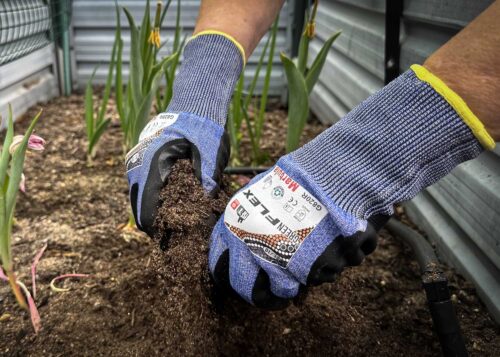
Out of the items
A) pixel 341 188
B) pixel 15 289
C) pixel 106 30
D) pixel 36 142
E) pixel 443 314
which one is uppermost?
pixel 341 188

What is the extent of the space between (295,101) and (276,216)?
2.31 ft

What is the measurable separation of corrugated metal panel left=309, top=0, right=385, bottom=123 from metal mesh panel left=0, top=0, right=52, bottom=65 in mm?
1141

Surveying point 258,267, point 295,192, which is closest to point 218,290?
point 258,267

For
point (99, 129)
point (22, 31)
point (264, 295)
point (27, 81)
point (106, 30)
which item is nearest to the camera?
point (264, 295)

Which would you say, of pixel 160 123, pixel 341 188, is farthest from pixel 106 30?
pixel 341 188

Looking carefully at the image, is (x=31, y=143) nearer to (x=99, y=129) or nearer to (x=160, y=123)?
(x=160, y=123)

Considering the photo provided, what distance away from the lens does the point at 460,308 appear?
3.76 feet

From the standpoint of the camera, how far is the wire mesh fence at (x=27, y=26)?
83.0 inches

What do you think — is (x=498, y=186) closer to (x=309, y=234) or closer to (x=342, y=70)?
(x=309, y=234)

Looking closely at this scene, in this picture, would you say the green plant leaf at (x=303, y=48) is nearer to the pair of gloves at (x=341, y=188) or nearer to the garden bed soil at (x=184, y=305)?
the garden bed soil at (x=184, y=305)

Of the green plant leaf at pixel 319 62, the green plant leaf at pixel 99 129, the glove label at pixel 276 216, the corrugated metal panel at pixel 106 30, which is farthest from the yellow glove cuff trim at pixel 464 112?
the corrugated metal panel at pixel 106 30

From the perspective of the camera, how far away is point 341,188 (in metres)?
0.78

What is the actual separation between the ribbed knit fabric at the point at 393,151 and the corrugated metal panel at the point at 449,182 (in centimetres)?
41

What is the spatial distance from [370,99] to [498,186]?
459mm
